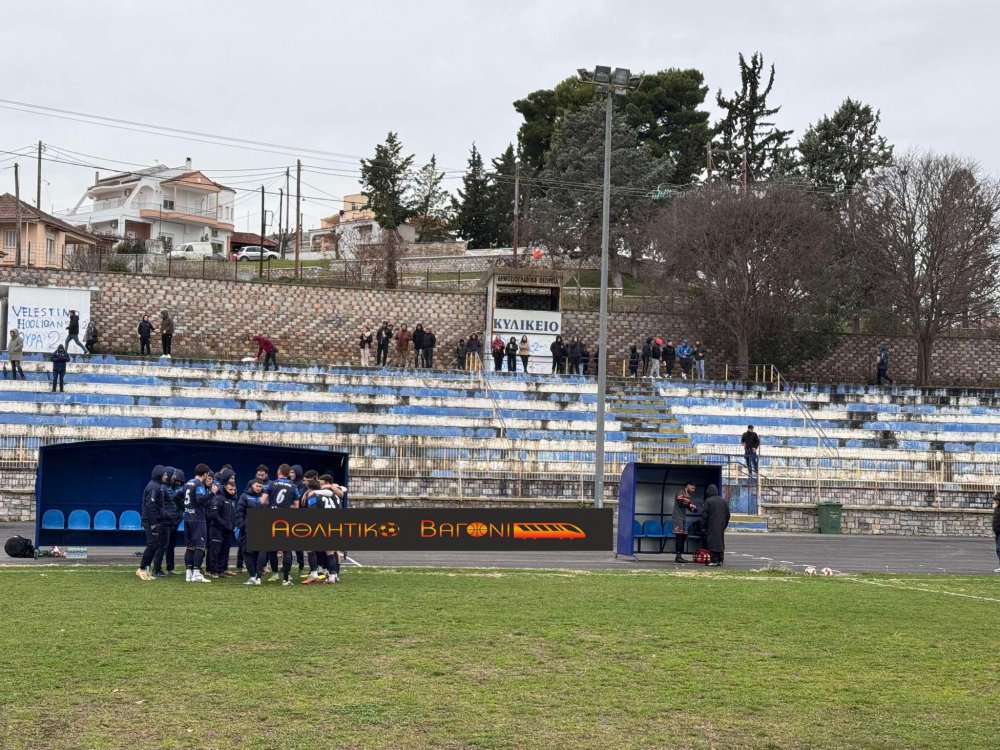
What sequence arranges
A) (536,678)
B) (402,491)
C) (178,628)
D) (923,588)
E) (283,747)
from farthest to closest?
(402,491)
(923,588)
(178,628)
(536,678)
(283,747)

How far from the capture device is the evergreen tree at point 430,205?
8375cm

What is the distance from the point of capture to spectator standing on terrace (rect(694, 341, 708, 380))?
44906 mm

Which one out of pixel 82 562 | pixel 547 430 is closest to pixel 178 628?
pixel 82 562

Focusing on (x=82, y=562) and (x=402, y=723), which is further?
(x=82, y=562)

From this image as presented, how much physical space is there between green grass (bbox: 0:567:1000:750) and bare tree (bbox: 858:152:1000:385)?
3436 cm

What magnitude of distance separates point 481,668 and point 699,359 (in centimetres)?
3527

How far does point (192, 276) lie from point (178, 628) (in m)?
38.6

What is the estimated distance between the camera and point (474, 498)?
3222cm

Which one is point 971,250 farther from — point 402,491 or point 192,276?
point 192,276

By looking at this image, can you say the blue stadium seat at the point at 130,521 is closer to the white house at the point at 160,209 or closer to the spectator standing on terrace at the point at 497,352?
the spectator standing on terrace at the point at 497,352

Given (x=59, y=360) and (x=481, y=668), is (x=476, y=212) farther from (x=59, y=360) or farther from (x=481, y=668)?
(x=481, y=668)

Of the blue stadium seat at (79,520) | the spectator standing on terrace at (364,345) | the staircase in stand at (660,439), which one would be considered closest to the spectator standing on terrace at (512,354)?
the staircase in stand at (660,439)

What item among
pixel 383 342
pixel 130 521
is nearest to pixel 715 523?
pixel 130 521

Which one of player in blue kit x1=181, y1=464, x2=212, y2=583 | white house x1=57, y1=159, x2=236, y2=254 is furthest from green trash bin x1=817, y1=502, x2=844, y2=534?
white house x1=57, y1=159, x2=236, y2=254
